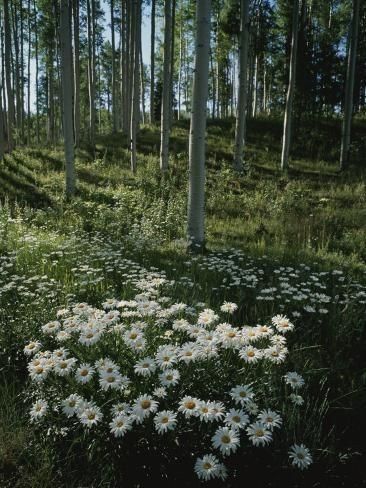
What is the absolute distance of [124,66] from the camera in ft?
61.6

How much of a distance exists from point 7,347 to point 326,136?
2124 cm

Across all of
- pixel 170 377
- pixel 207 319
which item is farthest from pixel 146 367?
pixel 207 319

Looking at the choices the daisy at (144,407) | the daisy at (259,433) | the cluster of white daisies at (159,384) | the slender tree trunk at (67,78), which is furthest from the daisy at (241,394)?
the slender tree trunk at (67,78)

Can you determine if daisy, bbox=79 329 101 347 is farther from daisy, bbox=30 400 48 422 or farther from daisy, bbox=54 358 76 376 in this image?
daisy, bbox=30 400 48 422

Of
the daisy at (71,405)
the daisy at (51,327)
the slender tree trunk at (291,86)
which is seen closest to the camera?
the daisy at (71,405)

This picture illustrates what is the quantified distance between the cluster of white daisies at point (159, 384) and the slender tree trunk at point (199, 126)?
3758mm

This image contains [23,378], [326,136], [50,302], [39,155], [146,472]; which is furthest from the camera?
[326,136]

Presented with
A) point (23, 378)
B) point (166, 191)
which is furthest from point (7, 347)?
point (166, 191)

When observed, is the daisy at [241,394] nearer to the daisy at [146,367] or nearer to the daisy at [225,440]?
the daisy at [225,440]

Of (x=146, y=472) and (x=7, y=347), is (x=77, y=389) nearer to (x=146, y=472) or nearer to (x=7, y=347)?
(x=146, y=472)

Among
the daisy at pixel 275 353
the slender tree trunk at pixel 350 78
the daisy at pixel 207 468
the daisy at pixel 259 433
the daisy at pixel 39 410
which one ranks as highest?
the slender tree trunk at pixel 350 78

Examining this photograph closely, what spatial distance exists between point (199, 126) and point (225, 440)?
5.43 meters

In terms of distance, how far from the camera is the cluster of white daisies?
6.61ft

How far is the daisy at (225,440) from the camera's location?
188 cm
